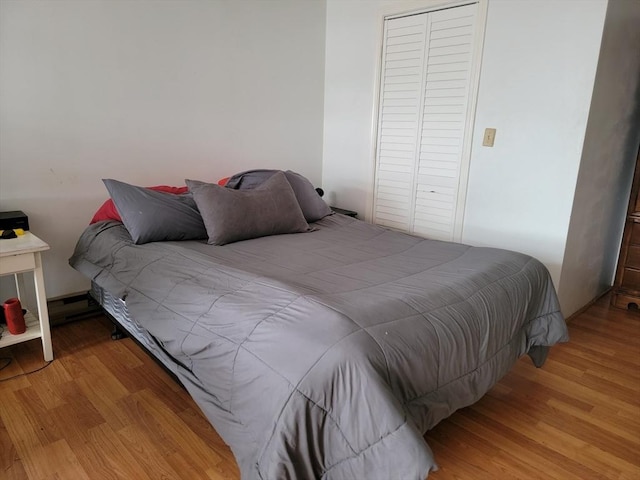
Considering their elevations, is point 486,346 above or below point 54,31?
below

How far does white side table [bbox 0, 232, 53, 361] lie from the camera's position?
2021mm

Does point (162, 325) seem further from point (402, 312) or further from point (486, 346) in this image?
point (486, 346)

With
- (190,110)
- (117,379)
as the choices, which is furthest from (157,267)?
(190,110)

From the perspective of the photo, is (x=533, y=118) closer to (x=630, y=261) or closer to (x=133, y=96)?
(x=630, y=261)

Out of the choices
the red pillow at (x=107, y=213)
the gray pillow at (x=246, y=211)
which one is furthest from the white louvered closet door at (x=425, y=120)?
the red pillow at (x=107, y=213)

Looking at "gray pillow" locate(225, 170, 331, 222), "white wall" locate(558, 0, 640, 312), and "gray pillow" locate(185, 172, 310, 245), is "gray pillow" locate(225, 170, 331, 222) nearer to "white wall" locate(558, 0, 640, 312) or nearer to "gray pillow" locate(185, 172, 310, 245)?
"gray pillow" locate(185, 172, 310, 245)

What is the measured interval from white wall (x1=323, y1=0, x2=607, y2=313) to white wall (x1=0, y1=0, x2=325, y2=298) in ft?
3.24

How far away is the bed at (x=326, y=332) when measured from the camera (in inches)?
47.6

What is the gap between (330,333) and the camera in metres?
1.31

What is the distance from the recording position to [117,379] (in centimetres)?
212

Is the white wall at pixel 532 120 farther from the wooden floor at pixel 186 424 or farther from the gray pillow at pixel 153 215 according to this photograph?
the gray pillow at pixel 153 215

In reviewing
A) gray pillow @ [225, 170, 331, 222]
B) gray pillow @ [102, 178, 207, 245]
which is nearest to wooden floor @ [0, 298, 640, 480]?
gray pillow @ [102, 178, 207, 245]

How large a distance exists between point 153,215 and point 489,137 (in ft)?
6.97

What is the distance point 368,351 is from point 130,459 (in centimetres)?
103
